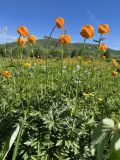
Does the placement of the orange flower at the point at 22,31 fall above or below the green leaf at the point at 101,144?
above

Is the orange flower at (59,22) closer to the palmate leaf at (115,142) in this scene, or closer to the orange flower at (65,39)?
the orange flower at (65,39)

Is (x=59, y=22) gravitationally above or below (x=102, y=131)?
above

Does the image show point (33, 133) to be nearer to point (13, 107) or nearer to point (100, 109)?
point (13, 107)

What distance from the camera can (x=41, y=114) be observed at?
315 cm

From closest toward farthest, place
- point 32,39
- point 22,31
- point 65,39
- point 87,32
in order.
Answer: point 87,32
point 22,31
point 65,39
point 32,39

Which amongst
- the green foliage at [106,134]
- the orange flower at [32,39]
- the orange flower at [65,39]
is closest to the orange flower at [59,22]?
the orange flower at [65,39]

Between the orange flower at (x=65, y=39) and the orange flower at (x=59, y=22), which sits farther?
the orange flower at (x=65, y=39)

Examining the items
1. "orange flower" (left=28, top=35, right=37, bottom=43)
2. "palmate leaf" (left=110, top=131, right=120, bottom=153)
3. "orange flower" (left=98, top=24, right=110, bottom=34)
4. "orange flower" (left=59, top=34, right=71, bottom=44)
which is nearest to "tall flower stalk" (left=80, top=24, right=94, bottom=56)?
"orange flower" (left=98, top=24, right=110, bottom=34)

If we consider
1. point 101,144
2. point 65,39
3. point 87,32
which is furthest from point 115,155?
point 65,39

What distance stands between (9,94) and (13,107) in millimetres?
269

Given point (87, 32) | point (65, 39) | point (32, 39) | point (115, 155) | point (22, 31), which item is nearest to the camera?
point (115, 155)

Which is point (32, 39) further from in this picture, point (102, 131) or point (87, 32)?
point (102, 131)

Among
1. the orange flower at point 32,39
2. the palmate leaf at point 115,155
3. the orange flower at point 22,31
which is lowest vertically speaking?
the palmate leaf at point 115,155

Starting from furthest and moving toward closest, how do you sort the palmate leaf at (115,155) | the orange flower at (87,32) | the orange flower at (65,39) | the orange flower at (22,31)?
the orange flower at (65,39)
the orange flower at (22,31)
the orange flower at (87,32)
the palmate leaf at (115,155)
